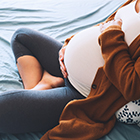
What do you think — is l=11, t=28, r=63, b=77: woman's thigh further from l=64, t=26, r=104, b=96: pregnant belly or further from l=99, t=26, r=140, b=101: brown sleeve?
l=99, t=26, r=140, b=101: brown sleeve

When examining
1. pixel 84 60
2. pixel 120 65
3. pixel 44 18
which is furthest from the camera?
pixel 44 18

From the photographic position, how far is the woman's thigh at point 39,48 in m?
1.09

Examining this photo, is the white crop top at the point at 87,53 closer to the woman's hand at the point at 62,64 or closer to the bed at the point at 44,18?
the woman's hand at the point at 62,64

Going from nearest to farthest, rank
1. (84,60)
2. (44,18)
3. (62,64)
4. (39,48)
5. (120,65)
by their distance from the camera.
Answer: (120,65), (84,60), (62,64), (39,48), (44,18)

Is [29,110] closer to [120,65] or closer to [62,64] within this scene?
[62,64]

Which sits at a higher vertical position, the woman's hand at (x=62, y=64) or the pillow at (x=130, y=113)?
the woman's hand at (x=62, y=64)

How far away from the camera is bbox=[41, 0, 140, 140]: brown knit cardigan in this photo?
73cm

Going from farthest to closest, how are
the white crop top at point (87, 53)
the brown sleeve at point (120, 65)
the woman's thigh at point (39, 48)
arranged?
the woman's thigh at point (39, 48) < the white crop top at point (87, 53) < the brown sleeve at point (120, 65)

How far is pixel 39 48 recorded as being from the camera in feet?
3.59

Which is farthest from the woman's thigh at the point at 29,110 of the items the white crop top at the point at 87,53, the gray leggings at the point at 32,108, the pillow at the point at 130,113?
the pillow at the point at 130,113

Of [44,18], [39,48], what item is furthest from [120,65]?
[44,18]

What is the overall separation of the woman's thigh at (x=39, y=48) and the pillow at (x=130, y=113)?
1.43ft

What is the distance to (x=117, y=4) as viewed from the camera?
1.81 metres

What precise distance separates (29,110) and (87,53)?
1.20ft
